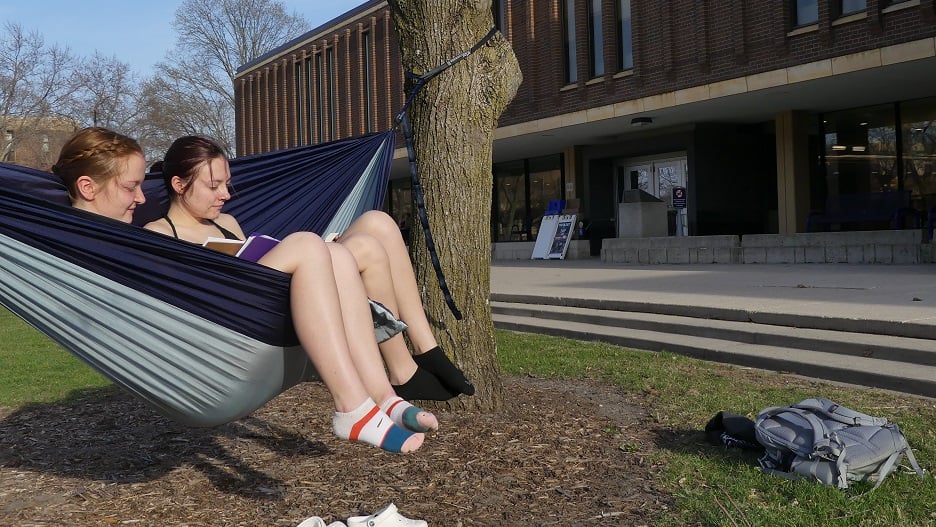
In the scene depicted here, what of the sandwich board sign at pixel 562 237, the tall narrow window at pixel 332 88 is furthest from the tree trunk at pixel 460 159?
the tall narrow window at pixel 332 88

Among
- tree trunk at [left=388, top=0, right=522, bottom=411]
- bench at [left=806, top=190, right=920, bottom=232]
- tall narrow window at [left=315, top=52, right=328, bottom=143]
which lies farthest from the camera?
tall narrow window at [left=315, top=52, right=328, bottom=143]

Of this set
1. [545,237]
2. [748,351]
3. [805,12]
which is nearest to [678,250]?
[805,12]

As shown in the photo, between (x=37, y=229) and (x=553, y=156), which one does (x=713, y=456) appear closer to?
(x=37, y=229)

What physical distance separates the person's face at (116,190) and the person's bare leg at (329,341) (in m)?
0.77

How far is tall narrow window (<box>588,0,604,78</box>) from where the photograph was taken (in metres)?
19.3

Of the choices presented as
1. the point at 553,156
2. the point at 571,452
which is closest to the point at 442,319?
the point at 571,452

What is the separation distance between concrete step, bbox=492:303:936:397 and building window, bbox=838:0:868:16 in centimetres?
868

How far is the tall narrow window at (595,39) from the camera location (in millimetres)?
19281

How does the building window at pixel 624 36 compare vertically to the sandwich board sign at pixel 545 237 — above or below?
above

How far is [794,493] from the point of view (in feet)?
10.4

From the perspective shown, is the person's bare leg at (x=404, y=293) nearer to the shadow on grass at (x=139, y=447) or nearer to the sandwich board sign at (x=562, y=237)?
the shadow on grass at (x=139, y=447)

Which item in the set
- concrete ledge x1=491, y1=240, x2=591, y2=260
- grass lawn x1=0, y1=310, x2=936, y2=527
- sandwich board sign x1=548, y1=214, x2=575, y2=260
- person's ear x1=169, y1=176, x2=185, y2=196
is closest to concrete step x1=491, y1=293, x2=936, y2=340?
grass lawn x1=0, y1=310, x2=936, y2=527

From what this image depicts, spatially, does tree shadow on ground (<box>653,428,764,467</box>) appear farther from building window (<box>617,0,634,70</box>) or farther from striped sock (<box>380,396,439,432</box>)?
building window (<box>617,0,634,70</box>)

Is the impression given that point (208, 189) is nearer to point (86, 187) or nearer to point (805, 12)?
point (86, 187)
